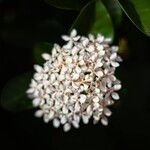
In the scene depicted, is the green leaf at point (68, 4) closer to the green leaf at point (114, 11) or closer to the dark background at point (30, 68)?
the green leaf at point (114, 11)

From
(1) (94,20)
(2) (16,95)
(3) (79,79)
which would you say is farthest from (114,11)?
(2) (16,95)

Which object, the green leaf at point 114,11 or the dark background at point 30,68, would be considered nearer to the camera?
the green leaf at point 114,11

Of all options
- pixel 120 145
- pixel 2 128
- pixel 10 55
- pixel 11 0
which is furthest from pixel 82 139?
pixel 11 0

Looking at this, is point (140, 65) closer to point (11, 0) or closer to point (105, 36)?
point (105, 36)

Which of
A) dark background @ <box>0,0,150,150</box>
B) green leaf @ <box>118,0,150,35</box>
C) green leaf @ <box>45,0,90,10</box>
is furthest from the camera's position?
dark background @ <box>0,0,150,150</box>

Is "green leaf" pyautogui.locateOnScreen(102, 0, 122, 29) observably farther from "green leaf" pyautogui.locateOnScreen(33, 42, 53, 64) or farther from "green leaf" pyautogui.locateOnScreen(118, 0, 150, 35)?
"green leaf" pyautogui.locateOnScreen(33, 42, 53, 64)

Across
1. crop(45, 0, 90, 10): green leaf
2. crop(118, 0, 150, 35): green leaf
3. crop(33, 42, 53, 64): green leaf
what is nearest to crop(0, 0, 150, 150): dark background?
crop(33, 42, 53, 64): green leaf

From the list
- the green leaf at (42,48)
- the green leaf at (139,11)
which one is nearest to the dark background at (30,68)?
the green leaf at (42,48)
